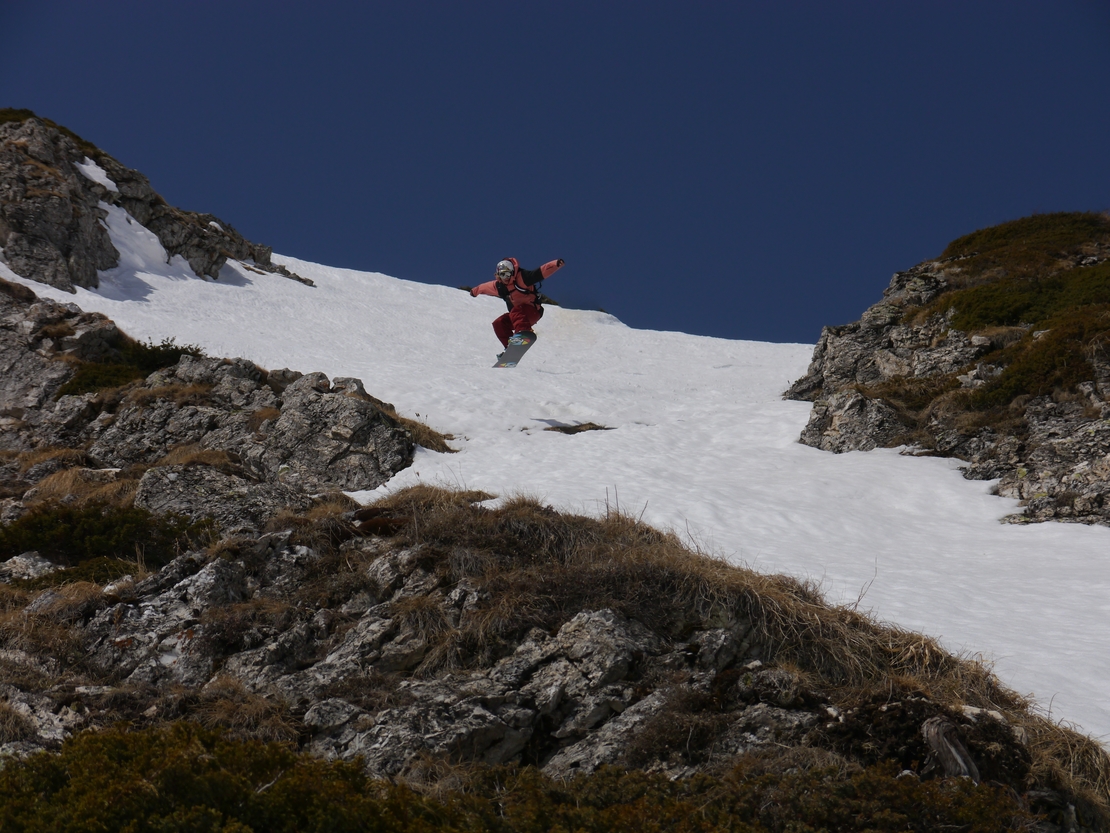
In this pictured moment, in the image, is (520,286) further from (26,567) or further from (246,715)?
(246,715)

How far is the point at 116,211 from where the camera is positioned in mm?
34531

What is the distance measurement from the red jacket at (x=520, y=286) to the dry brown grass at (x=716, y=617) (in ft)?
21.5

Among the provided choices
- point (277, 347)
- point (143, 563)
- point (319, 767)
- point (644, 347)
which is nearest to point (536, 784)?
point (319, 767)

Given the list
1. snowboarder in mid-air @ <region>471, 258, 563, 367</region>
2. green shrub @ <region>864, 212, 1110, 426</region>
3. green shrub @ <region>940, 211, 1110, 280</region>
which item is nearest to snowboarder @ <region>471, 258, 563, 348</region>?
snowboarder in mid-air @ <region>471, 258, 563, 367</region>

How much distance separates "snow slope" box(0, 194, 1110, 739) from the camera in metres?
7.98

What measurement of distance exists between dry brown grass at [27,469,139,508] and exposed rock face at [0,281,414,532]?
84 millimetres

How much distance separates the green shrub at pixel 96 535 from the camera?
28.7 ft

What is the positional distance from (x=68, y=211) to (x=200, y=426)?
67.8 ft

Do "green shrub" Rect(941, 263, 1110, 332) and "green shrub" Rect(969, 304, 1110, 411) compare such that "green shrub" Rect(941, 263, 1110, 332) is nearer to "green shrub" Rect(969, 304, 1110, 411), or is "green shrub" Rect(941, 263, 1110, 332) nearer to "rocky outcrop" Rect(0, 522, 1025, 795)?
"green shrub" Rect(969, 304, 1110, 411)

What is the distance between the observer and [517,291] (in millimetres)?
14523

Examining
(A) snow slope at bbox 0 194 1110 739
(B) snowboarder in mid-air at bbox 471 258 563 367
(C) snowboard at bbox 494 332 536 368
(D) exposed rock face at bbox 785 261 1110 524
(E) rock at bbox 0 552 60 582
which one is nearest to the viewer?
(A) snow slope at bbox 0 194 1110 739

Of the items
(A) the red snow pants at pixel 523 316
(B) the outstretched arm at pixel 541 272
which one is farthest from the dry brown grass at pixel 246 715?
(A) the red snow pants at pixel 523 316

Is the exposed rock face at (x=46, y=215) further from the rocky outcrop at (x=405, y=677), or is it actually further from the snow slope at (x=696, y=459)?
the rocky outcrop at (x=405, y=677)

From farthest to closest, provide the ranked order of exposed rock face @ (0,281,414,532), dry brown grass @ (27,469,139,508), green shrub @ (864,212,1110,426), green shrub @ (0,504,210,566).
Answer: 1. green shrub @ (864,212,1110,426)
2. exposed rock face @ (0,281,414,532)
3. dry brown grass @ (27,469,139,508)
4. green shrub @ (0,504,210,566)
